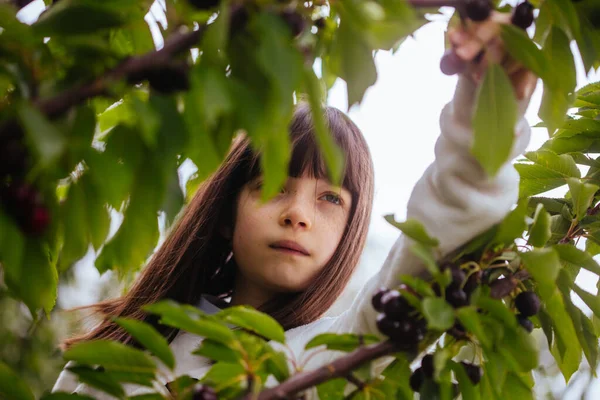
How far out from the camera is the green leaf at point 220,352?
86 cm

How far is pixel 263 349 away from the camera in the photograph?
2.99ft

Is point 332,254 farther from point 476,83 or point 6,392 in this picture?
point 6,392

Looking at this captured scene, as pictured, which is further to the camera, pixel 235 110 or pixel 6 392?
pixel 6 392

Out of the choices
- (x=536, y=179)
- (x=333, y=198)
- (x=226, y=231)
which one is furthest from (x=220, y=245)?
(x=536, y=179)

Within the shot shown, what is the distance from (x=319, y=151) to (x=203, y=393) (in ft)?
3.02

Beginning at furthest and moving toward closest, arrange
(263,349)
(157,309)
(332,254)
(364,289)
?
(332,254) < (364,289) < (263,349) < (157,309)

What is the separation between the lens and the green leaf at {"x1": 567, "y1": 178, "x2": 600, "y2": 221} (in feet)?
3.92

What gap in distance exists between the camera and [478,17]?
82 centimetres

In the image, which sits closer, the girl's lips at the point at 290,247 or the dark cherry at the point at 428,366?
A: the dark cherry at the point at 428,366

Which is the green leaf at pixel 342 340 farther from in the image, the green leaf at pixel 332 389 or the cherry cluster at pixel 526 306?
the cherry cluster at pixel 526 306

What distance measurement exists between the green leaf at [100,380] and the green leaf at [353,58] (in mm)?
416

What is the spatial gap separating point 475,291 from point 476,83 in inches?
10.0

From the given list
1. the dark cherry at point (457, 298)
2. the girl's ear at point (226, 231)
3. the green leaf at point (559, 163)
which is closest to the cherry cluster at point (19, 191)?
the dark cherry at point (457, 298)

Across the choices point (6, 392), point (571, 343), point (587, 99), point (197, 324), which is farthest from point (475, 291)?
point (587, 99)
